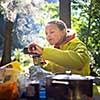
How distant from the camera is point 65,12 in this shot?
165 inches

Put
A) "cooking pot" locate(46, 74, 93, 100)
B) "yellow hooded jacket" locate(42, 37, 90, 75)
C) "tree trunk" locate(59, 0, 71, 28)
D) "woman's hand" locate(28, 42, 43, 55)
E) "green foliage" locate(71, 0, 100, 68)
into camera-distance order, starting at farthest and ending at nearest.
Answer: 1. "green foliage" locate(71, 0, 100, 68)
2. "tree trunk" locate(59, 0, 71, 28)
3. "yellow hooded jacket" locate(42, 37, 90, 75)
4. "woman's hand" locate(28, 42, 43, 55)
5. "cooking pot" locate(46, 74, 93, 100)

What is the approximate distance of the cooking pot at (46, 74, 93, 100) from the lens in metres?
1.09

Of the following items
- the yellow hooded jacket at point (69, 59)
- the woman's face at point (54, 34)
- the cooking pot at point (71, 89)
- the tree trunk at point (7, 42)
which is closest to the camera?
the cooking pot at point (71, 89)

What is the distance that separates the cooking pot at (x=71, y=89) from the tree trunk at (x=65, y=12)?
120 inches

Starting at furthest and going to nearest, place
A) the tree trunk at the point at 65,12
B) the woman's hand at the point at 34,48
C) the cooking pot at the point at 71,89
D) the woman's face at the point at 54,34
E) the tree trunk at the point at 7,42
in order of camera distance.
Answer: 1. the tree trunk at the point at 7,42
2. the tree trunk at the point at 65,12
3. the woman's face at the point at 54,34
4. the woman's hand at the point at 34,48
5. the cooking pot at the point at 71,89

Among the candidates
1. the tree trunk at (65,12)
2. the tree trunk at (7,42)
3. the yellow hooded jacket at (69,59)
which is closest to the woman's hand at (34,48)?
the yellow hooded jacket at (69,59)

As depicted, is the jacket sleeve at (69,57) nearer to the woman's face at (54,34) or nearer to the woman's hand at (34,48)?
the woman's hand at (34,48)

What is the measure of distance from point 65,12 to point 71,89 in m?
3.16

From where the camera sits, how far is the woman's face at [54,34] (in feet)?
5.76

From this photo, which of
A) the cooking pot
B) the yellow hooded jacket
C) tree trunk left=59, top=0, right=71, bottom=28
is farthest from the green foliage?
the cooking pot

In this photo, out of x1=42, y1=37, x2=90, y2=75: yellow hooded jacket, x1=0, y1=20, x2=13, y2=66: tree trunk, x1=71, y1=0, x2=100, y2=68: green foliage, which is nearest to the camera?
x1=42, y1=37, x2=90, y2=75: yellow hooded jacket

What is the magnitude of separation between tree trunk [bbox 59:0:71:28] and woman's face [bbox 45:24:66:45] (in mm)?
2292

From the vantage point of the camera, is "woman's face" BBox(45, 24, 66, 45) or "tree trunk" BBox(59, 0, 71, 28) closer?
"woman's face" BBox(45, 24, 66, 45)

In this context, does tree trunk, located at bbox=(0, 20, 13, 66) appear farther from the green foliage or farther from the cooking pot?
the cooking pot
